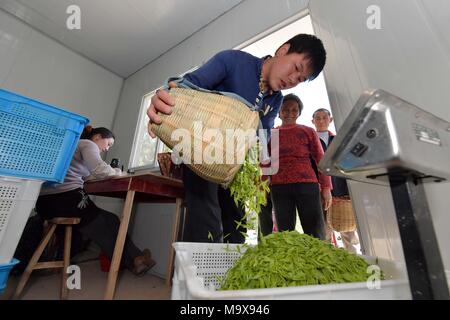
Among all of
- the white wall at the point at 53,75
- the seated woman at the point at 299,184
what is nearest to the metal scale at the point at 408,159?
the seated woman at the point at 299,184

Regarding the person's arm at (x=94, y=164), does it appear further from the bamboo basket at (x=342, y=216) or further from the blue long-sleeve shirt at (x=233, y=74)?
the bamboo basket at (x=342, y=216)

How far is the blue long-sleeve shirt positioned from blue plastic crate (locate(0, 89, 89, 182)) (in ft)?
2.30

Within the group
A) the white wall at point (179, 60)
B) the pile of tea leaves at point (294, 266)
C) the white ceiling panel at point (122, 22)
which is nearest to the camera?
the pile of tea leaves at point (294, 266)

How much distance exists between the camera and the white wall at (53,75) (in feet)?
7.52

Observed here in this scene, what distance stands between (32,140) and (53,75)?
2182 mm

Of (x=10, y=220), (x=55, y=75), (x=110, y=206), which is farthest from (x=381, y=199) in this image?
(x=55, y=75)

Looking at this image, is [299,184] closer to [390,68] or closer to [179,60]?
[390,68]

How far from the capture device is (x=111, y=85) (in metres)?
3.08

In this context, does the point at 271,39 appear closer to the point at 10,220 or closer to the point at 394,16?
the point at 394,16

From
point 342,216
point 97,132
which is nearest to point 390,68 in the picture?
point 342,216

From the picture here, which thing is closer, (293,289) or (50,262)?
(293,289)

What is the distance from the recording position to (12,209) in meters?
0.90

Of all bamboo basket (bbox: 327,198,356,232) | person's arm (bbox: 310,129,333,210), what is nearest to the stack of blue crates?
person's arm (bbox: 310,129,333,210)
